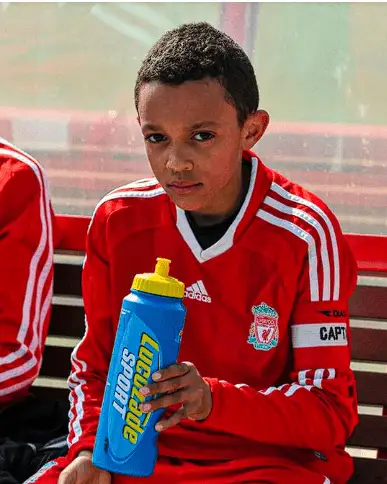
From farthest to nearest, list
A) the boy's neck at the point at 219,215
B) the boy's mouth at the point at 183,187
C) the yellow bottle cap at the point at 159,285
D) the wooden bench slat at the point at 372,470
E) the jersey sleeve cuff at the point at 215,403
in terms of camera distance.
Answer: the wooden bench slat at the point at 372,470, the boy's neck at the point at 219,215, the boy's mouth at the point at 183,187, the jersey sleeve cuff at the point at 215,403, the yellow bottle cap at the point at 159,285

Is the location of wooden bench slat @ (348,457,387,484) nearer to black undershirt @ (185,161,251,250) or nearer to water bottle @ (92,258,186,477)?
black undershirt @ (185,161,251,250)

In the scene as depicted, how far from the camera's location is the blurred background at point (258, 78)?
324cm

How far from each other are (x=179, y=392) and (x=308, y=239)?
56 cm

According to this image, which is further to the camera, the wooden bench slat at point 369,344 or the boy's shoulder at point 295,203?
the wooden bench slat at point 369,344

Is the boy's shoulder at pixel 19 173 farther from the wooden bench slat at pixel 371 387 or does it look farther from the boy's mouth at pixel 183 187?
the wooden bench slat at pixel 371 387

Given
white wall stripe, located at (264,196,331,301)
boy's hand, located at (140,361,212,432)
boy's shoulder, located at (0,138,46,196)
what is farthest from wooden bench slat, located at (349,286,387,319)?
boy's shoulder, located at (0,138,46,196)

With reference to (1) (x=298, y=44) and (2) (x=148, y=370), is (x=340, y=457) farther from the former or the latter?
(1) (x=298, y=44)

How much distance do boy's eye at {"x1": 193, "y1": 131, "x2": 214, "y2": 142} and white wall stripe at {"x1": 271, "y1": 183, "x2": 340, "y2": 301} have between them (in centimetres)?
29

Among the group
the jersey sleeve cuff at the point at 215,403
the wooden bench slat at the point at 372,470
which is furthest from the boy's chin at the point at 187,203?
the wooden bench slat at the point at 372,470

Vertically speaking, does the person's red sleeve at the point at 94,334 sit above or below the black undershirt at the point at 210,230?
below

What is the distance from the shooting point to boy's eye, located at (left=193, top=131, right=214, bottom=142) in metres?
2.33

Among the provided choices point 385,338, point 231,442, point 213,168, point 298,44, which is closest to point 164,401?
point 231,442

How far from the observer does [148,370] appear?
6.66 feet

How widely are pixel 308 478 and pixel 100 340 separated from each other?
0.63 metres
